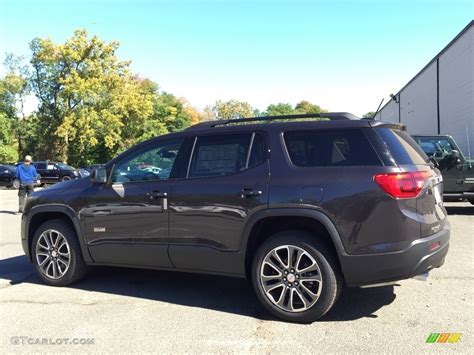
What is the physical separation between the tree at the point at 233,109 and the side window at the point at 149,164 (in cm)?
7871

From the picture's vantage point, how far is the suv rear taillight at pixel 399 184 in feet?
13.2

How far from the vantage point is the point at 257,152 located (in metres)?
4.66

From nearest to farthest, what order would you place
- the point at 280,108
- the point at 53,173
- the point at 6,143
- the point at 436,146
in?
the point at 436,146 < the point at 53,173 < the point at 6,143 < the point at 280,108

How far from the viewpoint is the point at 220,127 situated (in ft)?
16.4

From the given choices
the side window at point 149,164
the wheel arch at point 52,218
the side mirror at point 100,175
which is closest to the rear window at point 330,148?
the side window at point 149,164

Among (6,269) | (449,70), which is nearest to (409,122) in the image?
(449,70)

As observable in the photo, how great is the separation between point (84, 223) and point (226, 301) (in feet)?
6.14

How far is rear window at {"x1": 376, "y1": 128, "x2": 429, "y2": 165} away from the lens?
4.21 meters

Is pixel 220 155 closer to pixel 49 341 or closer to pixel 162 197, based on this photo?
pixel 162 197

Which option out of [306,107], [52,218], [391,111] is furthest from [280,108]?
[52,218]

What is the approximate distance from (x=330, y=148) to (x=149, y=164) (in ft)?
6.77

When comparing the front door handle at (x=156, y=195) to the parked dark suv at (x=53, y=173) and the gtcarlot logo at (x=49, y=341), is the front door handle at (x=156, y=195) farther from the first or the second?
the parked dark suv at (x=53, y=173)

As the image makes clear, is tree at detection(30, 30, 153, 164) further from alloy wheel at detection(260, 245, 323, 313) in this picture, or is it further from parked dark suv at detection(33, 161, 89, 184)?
alloy wheel at detection(260, 245, 323, 313)

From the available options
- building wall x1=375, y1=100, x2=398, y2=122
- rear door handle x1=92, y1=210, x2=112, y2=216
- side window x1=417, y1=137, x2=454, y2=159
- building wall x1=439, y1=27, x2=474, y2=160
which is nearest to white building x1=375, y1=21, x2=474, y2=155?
building wall x1=439, y1=27, x2=474, y2=160
